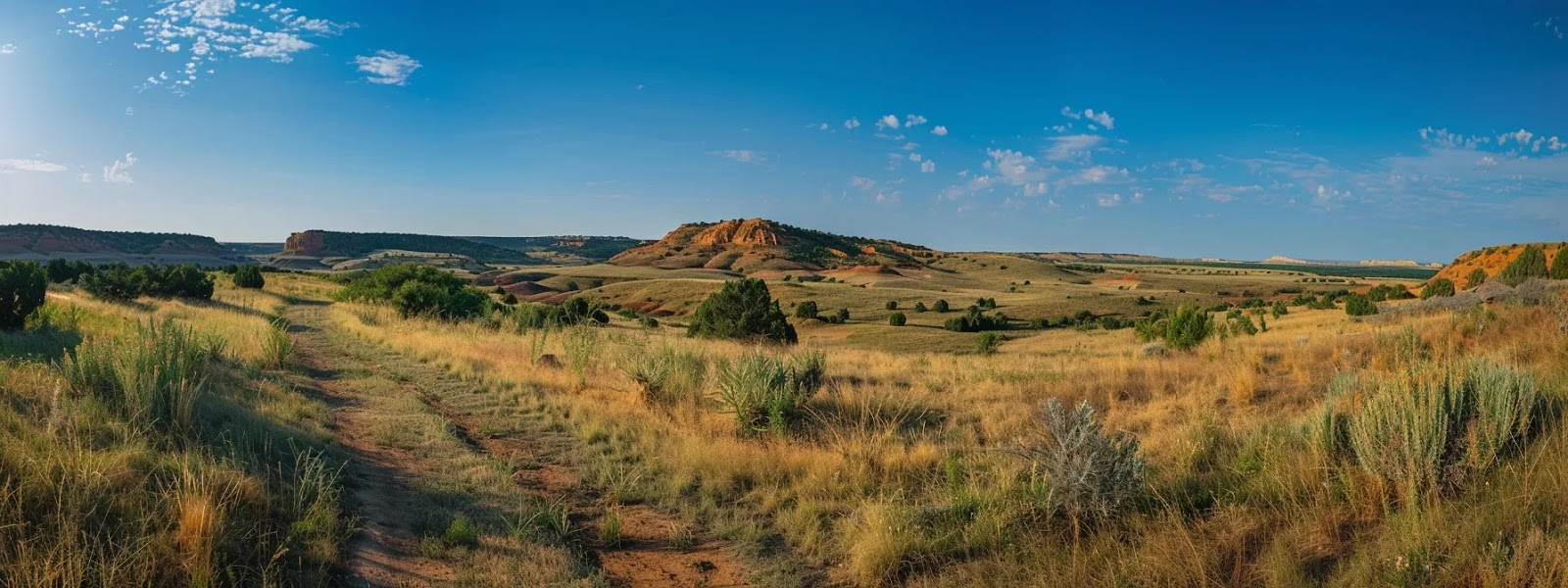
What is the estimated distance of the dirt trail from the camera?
185 inches

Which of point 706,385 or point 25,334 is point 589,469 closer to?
point 706,385

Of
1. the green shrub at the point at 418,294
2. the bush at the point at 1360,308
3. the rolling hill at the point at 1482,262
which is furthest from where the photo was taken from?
A: the rolling hill at the point at 1482,262

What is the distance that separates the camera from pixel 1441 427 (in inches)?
174

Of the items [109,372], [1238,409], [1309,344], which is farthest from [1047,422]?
[1309,344]

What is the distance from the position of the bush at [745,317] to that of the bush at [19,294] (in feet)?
66.9

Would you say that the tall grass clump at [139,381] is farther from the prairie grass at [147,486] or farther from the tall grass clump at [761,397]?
the tall grass clump at [761,397]

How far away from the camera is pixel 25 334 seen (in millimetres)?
11828

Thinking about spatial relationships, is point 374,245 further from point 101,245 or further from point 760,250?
point 760,250

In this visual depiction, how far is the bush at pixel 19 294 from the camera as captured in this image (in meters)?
13.1

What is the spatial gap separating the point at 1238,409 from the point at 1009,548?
18.8 feet

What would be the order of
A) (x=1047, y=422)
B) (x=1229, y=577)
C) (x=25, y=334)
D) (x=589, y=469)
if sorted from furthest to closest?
(x=25, y=334)
(x=589, y=469)
(x=1047, y=422)
(x=1229, y=577)

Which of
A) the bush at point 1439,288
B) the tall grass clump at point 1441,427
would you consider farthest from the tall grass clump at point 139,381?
the bush at point 1439,288

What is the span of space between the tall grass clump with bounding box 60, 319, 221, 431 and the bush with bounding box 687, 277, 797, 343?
23.6 metres

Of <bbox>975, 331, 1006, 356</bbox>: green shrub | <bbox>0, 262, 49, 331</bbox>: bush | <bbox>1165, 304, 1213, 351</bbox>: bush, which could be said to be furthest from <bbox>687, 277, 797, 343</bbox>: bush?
<bbox>0, 262, 49, 331</bbox>: bush
